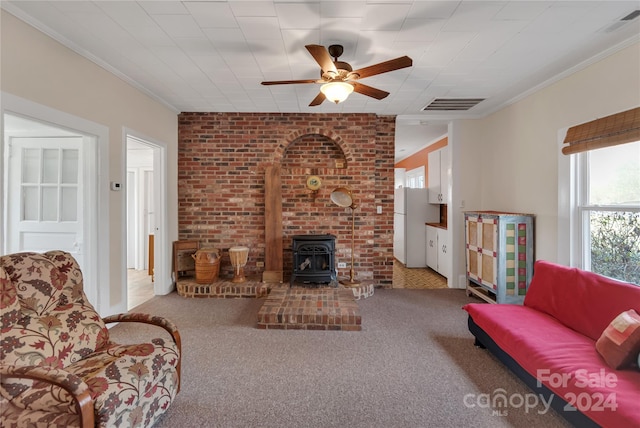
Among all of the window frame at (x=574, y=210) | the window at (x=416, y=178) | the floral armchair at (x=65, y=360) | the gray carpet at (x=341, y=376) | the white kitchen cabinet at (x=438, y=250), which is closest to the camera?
the floral armchair at (x=65, y=360)

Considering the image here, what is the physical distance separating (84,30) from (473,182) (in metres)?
4.75

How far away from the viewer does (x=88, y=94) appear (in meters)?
2.64

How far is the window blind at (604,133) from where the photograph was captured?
217 cm

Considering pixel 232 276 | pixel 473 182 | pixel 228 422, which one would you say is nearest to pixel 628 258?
pixel 473 182

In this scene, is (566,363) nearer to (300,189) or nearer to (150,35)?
(300,189)

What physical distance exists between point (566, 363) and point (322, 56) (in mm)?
2464

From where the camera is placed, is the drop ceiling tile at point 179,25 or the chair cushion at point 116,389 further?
the drop ceiling tile at point 179,25

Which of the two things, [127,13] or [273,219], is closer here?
[127,13]

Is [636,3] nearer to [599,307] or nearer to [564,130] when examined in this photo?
[564,130]

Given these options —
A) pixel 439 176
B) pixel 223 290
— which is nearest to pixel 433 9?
pixel 439 176

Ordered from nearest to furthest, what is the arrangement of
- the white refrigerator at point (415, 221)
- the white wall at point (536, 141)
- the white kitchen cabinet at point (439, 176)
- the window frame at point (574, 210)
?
the white wall at point (536, 141)
the window frame at point (574, 210)
the white kitchen cabinet at point (439, 176)
the white refrigerator at point (415, 221)

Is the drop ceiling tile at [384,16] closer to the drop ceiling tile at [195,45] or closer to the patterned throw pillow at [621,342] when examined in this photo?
the drop ceiling tile at [195,45]

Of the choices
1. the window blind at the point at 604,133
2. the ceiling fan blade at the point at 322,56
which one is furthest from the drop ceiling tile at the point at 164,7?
the window blind at the point at 604,133

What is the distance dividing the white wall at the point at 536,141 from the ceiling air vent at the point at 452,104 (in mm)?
416
